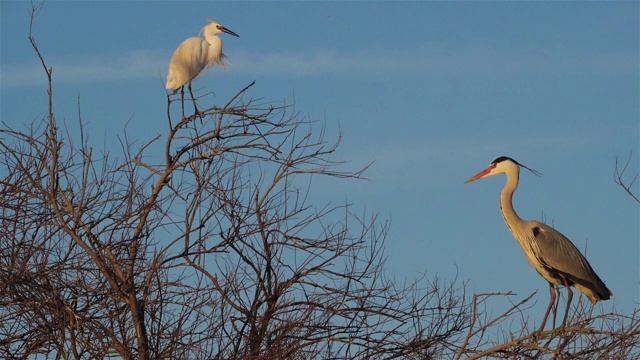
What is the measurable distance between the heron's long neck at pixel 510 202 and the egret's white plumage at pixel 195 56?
4.28m

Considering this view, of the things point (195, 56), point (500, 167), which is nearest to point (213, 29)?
point (195, 56)

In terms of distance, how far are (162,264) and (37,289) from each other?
79 centimetres

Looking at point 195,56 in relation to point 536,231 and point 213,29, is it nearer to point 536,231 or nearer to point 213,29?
point 213,29

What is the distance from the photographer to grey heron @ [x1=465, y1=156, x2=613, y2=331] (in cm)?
891

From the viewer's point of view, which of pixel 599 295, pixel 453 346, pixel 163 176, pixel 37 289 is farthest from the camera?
pixel 599 295

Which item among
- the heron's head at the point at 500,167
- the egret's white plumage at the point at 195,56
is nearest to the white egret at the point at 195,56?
the egret's white plumage at the point at 195,56

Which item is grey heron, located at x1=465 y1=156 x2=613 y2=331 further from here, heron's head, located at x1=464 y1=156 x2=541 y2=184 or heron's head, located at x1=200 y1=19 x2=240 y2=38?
heron's head, located at x1=200 y1=19 x2=240 y2=38

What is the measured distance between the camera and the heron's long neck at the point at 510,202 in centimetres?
953

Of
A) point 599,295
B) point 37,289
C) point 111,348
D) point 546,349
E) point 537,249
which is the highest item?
point 537,249

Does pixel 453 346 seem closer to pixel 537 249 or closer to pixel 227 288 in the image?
pixel 227 288

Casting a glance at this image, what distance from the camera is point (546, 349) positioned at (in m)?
5.84

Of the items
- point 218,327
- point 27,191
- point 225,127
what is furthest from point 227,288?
point 27,191

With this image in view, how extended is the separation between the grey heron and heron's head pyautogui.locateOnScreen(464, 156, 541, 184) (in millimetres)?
349

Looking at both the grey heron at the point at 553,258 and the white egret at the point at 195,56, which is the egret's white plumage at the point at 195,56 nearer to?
the white egret at the point at 195,56
